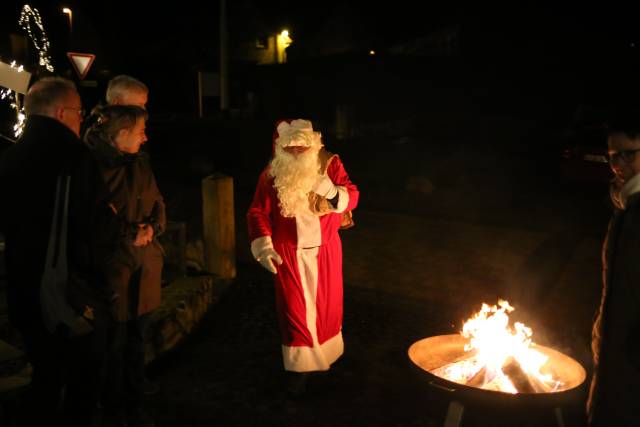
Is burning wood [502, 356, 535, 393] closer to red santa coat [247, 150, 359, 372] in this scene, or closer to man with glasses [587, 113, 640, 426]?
man with glasses [587, 113, 640, 426]

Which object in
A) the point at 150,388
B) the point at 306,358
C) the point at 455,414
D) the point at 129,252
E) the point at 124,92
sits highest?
the point at 124,92

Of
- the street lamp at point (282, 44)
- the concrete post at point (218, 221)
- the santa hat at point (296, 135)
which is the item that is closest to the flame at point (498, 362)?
the santa hat at point (296, 135)

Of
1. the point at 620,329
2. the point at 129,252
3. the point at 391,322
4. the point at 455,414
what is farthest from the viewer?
the point at 391,322

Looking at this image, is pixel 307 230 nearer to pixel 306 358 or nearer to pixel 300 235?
pixel 300 235

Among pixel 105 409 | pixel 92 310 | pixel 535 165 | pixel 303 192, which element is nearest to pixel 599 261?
pixel 303 192

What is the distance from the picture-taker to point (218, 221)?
680cm

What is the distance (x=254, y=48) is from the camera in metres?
50.3

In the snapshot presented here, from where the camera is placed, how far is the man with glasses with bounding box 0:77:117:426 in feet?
9.84

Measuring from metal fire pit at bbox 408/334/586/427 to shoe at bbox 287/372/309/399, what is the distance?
107 centimetres

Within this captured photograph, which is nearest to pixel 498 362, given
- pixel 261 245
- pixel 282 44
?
pixel 261 245

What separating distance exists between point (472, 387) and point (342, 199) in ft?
6.10

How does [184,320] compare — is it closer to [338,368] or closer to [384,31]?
[338,368]

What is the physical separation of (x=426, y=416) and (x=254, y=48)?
4848 centimetres

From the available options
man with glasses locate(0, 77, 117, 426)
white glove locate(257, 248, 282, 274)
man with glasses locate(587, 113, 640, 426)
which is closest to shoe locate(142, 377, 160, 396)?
white glove locate(257, 248, 282, 274)
